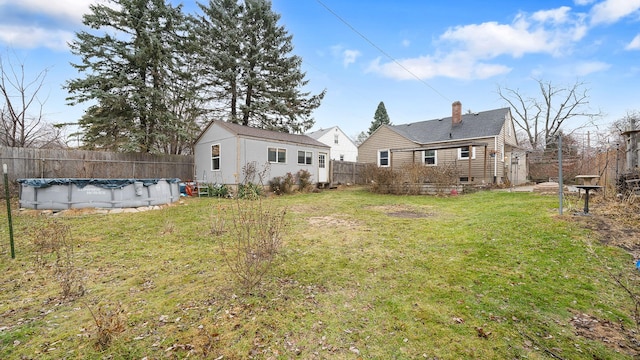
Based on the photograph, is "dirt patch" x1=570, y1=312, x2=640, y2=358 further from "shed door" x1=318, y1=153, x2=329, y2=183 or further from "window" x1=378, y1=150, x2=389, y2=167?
"window" x1=378, y1=150, x2=389, y2=167

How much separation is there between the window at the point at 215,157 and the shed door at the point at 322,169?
631 centimetres

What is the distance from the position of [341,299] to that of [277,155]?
40.2ft

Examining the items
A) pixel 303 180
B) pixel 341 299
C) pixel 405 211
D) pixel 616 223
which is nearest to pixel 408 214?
pixel 405 211

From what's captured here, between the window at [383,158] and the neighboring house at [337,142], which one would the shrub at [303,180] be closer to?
the window at [383,158]

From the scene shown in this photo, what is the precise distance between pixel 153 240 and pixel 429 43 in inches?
558

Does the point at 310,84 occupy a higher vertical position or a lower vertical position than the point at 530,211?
higher

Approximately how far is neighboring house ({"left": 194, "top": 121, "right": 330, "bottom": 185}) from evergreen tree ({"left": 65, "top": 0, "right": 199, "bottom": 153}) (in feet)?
7.13

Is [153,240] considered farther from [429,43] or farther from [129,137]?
[429,43]

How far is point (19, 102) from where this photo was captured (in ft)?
41.2

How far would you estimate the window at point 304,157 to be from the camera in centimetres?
1577

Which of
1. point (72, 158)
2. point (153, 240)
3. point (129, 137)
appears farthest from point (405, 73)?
A: point (72, 158)

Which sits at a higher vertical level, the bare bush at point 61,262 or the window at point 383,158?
the window at point 383,158

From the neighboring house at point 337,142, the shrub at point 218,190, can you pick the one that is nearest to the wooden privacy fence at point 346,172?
the shrub at point 218,190

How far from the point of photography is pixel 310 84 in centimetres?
2134
